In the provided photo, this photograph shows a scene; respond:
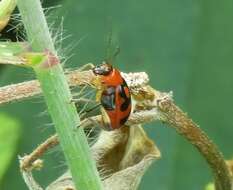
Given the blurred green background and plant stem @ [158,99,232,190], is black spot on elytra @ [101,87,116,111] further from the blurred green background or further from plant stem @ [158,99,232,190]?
the blurred green background

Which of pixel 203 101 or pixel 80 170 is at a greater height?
pixel 80 170

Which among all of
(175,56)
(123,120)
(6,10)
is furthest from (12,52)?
(175,56)

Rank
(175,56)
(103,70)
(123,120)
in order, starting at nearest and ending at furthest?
1. (123,120)
2. (103,70)
3. (175,56)

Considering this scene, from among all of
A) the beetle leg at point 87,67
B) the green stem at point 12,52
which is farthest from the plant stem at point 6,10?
the beetle leg at point 87,67

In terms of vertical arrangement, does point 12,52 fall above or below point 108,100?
above

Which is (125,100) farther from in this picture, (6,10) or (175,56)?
(175,56)

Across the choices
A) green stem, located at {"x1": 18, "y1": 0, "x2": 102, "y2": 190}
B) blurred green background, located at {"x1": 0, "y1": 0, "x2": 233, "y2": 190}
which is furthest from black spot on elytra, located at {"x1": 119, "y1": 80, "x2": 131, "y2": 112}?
blurred green background, located at {"x1": 0, "y1": 0, "x2": 233, "y2": 190}

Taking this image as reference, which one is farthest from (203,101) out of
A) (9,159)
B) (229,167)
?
(229,167)

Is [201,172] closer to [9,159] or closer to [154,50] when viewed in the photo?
[154,50]
